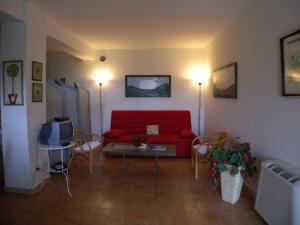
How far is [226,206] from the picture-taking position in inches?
103

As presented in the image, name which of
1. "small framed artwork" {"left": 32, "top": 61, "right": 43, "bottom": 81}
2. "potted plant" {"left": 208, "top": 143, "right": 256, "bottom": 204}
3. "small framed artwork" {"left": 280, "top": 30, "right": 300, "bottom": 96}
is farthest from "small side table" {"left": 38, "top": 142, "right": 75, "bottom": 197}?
"small framed artwork" {"left": 280, "top": 30, "right": 300, "bottom": 96}

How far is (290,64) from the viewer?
2.05 metres

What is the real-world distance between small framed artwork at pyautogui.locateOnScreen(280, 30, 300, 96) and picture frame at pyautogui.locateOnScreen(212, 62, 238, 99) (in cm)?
118

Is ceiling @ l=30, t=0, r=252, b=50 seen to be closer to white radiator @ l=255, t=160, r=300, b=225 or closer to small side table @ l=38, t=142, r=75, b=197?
small side table @ l=38, t=142, r=75, b=197

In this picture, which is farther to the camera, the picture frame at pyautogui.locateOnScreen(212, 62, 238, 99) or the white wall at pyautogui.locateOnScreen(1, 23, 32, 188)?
the picture frame at pyautogui.locateOnScreen(212, 62, 238, 99)

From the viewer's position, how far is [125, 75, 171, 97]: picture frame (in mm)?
5305

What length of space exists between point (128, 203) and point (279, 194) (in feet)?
5.41

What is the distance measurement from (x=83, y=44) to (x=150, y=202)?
345cm

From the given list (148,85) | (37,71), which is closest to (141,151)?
(37,71)

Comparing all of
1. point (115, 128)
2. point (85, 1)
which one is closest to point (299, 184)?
point (85, 1)

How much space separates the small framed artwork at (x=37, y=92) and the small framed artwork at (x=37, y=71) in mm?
85

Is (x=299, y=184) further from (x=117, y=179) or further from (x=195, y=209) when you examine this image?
(x=117, y=179)

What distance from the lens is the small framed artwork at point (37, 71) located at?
2912mm

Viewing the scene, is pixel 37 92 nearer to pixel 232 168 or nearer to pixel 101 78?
pixel 101 78
